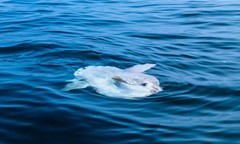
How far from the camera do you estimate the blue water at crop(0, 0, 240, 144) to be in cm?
550

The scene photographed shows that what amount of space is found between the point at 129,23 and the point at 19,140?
9182mm

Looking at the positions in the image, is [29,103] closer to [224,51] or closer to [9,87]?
[9,87]

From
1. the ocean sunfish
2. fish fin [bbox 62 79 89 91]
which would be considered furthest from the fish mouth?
fish fin [bbox 62 79 89 91]

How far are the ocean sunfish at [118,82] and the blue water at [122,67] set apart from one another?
16cm

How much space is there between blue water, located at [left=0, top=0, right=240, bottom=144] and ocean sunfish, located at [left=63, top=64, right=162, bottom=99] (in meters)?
0.16

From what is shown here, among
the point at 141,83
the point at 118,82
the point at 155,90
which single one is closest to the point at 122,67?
the point at 118,82

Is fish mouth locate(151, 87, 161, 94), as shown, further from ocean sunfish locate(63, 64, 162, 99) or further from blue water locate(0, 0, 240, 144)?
blue water locate(0, 0, 240, 144)

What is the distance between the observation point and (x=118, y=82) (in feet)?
24.2

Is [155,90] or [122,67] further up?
[122,67]

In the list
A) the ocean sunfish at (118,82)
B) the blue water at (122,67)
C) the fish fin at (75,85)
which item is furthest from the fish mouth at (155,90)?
the fish fin at (75,85)

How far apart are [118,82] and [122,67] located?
5.42 feet

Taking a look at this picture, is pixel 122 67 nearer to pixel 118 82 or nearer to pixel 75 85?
pixel 118 82

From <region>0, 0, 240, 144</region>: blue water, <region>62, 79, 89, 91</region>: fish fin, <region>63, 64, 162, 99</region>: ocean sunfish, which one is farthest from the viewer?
<region>62, 79, 89, 91</region>: fish fin

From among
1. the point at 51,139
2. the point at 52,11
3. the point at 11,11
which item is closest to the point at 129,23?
the point at 52,11
